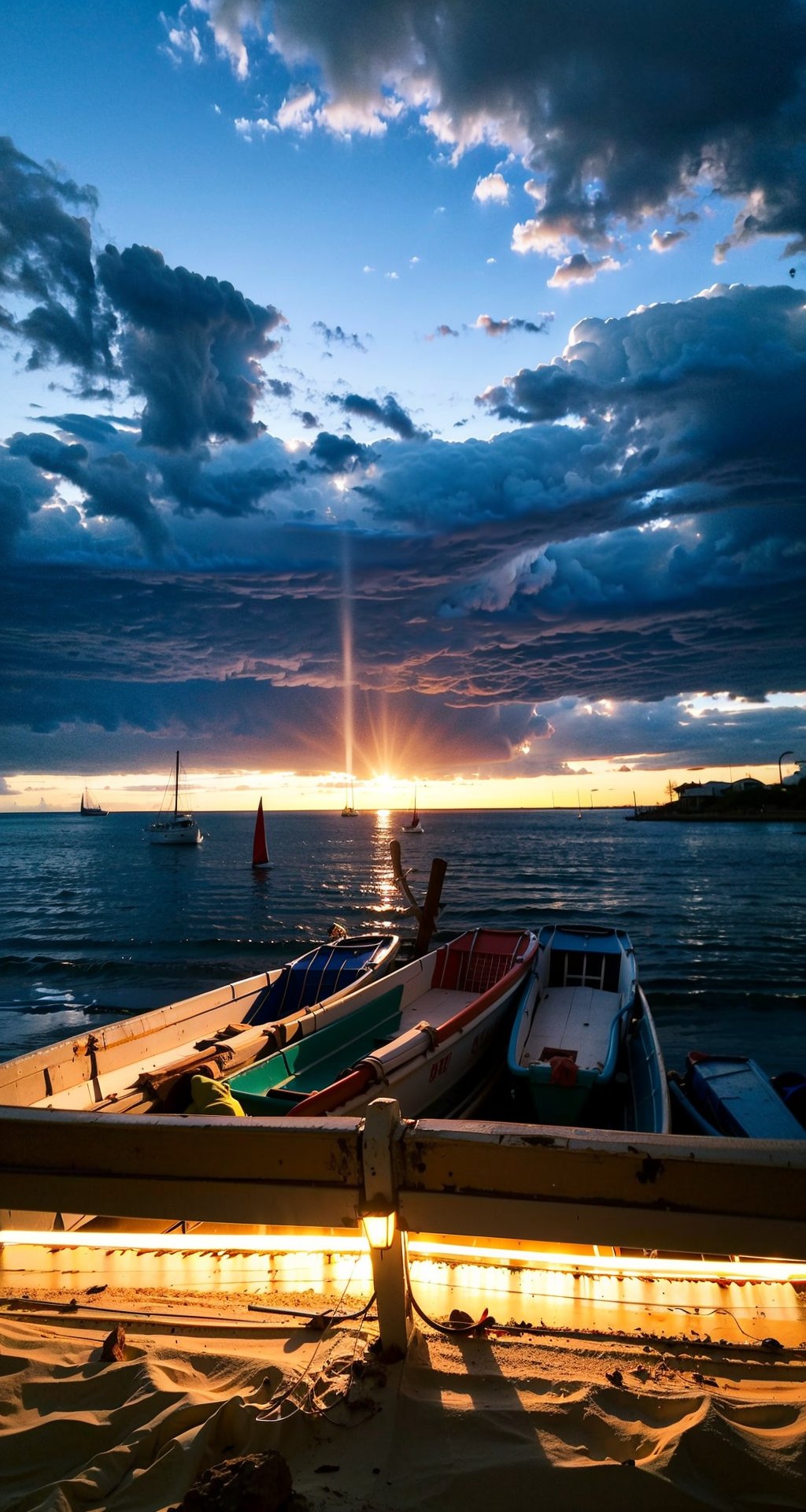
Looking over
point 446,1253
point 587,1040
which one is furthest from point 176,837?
point 446,1253

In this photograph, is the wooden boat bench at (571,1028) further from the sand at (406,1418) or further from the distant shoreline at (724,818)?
the distant shoreline at (724,818)

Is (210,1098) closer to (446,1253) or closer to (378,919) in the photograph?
(446,1253)

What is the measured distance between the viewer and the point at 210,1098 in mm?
6883

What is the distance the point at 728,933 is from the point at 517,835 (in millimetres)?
82453

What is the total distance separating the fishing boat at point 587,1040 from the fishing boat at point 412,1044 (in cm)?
64

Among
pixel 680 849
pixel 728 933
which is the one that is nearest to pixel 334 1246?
pixel 728 933

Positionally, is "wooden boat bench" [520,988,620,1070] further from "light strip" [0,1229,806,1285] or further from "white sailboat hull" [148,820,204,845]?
"white sailboat hull" [148,820,204,845]

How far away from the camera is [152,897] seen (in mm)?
41688

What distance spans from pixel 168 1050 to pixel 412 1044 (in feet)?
10.7

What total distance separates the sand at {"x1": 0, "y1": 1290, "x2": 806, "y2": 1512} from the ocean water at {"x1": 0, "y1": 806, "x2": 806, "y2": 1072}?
13.4 m

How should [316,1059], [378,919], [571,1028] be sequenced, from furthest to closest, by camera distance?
[378,919] < [571,1028] < [316,1059]

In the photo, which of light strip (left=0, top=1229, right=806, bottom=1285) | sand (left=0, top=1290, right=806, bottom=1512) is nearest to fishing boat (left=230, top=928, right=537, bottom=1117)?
light strip (left=0, top=1229, right=806, bottom=1285)

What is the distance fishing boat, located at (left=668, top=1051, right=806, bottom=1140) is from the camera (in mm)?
8695

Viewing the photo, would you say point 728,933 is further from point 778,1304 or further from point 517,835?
point 517,835
